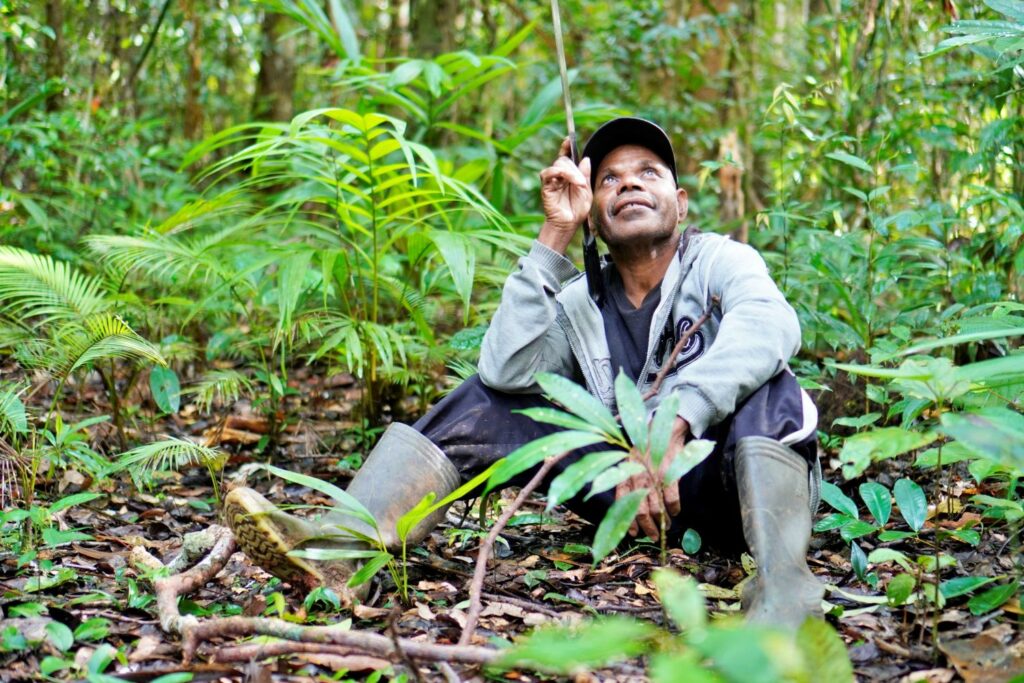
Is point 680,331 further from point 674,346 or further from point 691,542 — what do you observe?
point 691,542

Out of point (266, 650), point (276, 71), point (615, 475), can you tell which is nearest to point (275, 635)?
point (266, 650)

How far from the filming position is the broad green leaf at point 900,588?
2.14 m

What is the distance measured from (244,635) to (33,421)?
172 cm

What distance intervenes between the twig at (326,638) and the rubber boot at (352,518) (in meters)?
0.23

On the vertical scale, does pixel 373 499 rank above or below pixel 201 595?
above

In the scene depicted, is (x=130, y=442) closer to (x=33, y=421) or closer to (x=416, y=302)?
(x=33, y=421)

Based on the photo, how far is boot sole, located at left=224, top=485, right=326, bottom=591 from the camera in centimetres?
220

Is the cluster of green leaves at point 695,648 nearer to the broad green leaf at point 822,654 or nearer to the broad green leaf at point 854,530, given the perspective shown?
the broad green leaf at point 822,654

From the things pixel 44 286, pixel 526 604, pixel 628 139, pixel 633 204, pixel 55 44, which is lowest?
pixel 526 604

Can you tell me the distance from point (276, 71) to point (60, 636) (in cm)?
678

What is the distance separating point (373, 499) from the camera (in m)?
2.56

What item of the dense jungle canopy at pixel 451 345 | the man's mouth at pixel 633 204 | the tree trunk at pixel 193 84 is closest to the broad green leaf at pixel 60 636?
the dense jungle canopy at pixel 451 345

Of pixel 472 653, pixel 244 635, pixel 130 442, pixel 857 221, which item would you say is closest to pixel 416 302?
pixel 130 442

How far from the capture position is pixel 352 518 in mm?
2482
